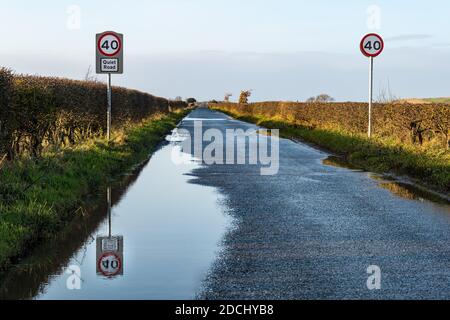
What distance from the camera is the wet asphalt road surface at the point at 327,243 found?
5.86 metres

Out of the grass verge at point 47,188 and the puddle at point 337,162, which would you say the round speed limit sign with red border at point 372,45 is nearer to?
the puddle at point 337,162

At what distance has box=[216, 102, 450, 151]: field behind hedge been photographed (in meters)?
18.7

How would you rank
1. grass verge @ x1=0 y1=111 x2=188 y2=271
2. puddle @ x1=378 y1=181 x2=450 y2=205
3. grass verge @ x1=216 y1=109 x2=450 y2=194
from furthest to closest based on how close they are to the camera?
1. grass verge @ x1=216 y1=109 x2=450 y2=194
2. puddle @ x1=378 y1=181 x2=450 y2=205
3. grass verge @ x1=0 y1=111 x2=188 y2=271

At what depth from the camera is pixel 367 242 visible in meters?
7.82

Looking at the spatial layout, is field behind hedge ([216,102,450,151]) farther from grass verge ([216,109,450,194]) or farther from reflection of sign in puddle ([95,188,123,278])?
reflection of sign in puddle ([95,188,123,278])

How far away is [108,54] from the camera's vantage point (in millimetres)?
19031

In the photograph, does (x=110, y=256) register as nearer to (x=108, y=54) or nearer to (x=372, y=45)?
(x=108, y=54)

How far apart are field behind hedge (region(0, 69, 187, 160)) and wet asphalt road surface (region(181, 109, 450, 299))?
12.3 feet

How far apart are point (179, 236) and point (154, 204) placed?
263cm

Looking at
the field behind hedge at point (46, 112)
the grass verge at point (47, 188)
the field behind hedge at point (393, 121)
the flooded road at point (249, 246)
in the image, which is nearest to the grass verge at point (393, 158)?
the field behind hedge at point (393, 121)

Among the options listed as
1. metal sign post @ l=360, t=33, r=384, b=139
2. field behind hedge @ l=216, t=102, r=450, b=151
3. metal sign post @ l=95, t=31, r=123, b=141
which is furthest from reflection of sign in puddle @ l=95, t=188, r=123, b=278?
metal sign post @ l=360, t=33, r=384, b=139
